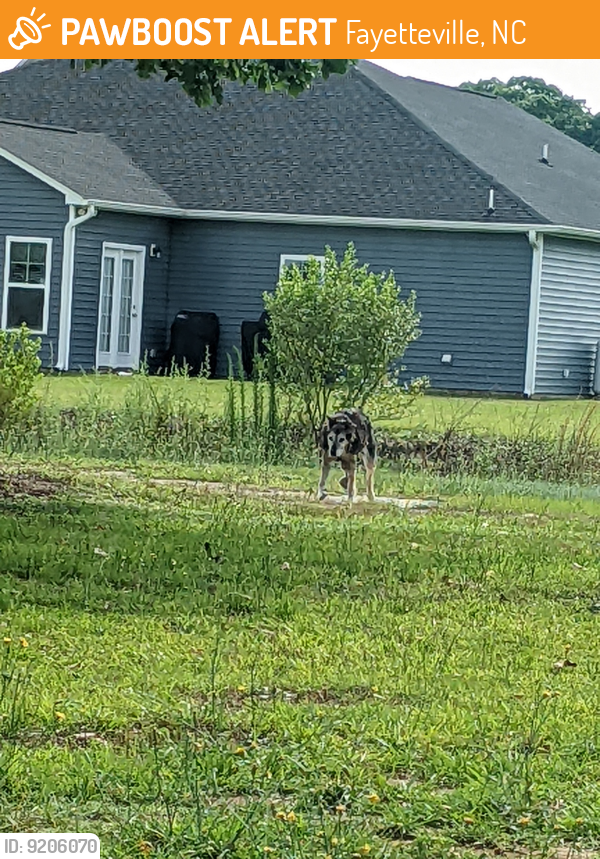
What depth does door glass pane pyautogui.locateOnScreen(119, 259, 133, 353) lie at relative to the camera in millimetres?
30719

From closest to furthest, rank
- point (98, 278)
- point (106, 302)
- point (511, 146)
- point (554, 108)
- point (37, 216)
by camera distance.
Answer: point (37, 216) < point (98, 278) < point (106, 302) < point (511, 146) < point (554, 108)

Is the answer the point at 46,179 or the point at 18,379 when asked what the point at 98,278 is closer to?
the point at 46,179

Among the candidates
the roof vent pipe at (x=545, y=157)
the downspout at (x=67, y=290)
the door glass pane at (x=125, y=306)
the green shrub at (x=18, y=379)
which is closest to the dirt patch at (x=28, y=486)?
the green shrub at (x=18, y=379)

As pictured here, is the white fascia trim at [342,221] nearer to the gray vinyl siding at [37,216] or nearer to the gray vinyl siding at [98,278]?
the gray vinyl siding at [98,278]

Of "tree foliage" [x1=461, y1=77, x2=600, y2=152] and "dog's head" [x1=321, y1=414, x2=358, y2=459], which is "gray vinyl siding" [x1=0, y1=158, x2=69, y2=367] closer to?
"dog's head" [x1=321, y1=414, x2=358, y2=459]

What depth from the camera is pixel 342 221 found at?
29922 mm

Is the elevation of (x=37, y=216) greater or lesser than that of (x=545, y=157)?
lesser

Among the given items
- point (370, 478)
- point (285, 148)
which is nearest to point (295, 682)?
point (370, 478)

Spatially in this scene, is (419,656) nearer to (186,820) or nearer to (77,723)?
(77,723)

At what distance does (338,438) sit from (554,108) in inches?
2073

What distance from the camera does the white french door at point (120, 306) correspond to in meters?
30.2

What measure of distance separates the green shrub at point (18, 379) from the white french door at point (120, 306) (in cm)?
1477

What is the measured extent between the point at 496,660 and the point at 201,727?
1.80 meters

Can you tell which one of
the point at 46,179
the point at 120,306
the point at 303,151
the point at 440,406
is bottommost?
the point at 440,406
